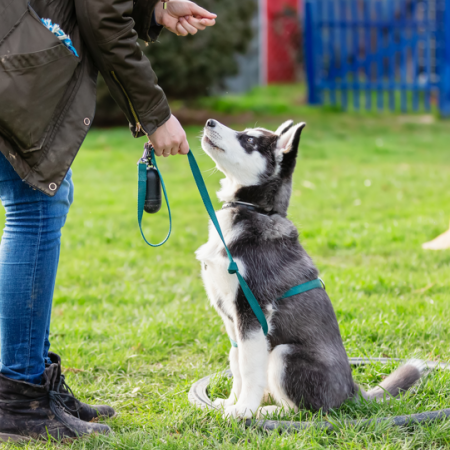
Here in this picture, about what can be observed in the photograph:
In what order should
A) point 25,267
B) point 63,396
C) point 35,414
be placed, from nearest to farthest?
point 25,267 < point 35,414 < point 63,396

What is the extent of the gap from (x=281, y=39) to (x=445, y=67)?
323 inches

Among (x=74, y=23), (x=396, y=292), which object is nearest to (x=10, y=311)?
(x=74, y=23)

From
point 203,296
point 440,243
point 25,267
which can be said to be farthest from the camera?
point 440,243

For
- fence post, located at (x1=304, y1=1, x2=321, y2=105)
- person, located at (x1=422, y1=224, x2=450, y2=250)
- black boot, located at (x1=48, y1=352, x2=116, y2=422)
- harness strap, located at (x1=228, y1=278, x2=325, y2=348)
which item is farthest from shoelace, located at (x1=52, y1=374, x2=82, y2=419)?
fence post, located at (x1=304, y1=1, x2=321, y2=105)

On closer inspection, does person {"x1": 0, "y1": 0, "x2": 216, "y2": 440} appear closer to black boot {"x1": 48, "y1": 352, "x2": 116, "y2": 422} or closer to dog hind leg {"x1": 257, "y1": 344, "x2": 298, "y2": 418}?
black boot {"x1": 48, "y1": 352, "x2": 116, "y2": 422}

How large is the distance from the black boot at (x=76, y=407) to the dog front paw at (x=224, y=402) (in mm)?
474

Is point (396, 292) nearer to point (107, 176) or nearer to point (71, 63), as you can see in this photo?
point (71, 63)

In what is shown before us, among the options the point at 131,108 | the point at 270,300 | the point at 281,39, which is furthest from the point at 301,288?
the point at 281,39

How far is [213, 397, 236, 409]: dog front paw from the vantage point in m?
2.74

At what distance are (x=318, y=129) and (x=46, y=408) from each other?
10279mm

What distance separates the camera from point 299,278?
275 centimetres

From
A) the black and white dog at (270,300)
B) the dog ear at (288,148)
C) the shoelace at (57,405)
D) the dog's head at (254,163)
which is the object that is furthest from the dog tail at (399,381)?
the shoelace at (57,405)

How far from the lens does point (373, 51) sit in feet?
47.7

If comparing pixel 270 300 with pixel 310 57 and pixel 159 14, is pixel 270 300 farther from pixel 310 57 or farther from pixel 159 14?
pixel 310 57
